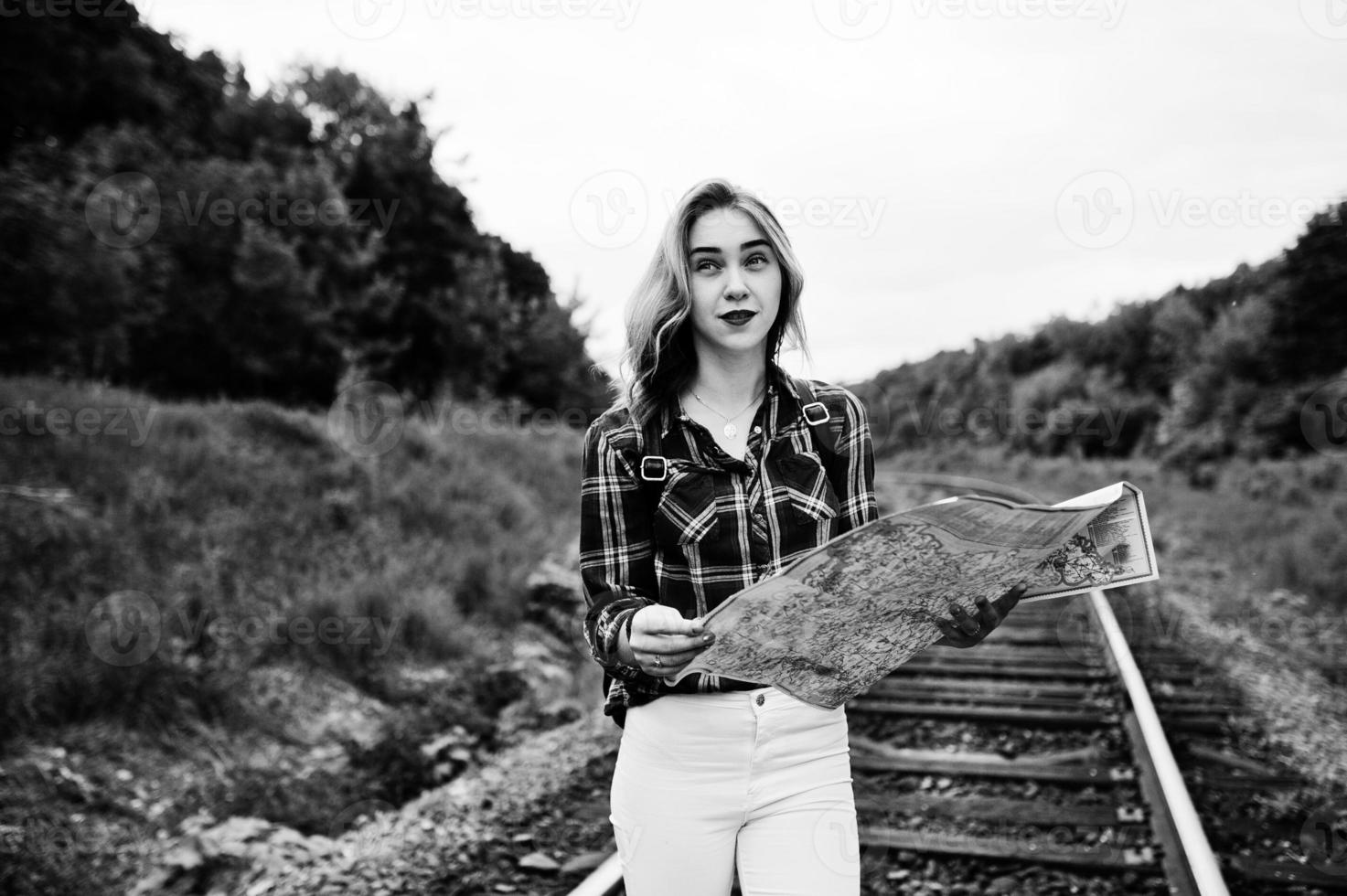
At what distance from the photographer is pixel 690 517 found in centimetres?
150

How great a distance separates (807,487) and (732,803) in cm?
56

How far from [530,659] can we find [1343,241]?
1841cm

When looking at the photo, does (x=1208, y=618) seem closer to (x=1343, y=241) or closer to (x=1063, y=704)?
(x=1063, y=704)

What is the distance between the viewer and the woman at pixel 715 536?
145 cm

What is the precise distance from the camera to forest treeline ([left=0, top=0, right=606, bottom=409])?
8273mm

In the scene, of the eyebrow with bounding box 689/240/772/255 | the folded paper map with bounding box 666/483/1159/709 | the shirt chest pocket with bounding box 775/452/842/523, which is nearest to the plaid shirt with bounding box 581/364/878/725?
the shirt chest pocket with bounding box 775/452/842/523

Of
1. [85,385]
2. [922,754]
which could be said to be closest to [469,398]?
[85,385]

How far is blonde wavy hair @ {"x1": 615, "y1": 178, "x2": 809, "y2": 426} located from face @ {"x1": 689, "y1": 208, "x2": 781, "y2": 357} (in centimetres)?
2

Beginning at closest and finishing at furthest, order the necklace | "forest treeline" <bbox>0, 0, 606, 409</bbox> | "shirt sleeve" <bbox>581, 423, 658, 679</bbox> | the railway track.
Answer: "shirt sleeve" <bbox>581, 423, 658, 679</bbox> < the necklace < the railway track < "forest treeline" <bbox>0, 0, 606, 409</bbox>

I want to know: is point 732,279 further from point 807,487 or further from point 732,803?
point 732,803

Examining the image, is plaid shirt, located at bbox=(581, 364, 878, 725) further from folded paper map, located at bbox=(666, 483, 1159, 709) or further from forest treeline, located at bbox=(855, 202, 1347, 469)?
forest treeline, located at bbox=(855, 202, 1347, 469)

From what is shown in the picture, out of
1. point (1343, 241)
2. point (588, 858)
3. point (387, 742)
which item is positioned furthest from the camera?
point (1343, 241)

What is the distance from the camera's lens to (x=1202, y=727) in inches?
167

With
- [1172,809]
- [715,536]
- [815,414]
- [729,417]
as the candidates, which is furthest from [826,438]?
[1172,809]
